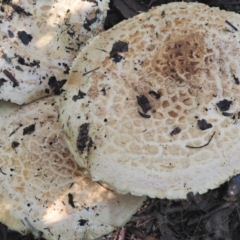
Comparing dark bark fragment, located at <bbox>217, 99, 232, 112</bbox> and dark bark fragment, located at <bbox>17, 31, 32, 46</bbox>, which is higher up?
dark bark fragment, located at <bbox>217, 99, 232, 112</bbox>

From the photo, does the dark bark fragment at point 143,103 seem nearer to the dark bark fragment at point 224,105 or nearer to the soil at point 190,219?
the dark bark fragment at point 224,105

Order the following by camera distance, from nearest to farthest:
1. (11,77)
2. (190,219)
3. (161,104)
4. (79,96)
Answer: (161,104), (79,96), (11,77), (190,219)

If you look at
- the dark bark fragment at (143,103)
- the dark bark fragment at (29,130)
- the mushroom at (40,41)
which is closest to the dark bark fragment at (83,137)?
the dark bark fragment at (143,103)

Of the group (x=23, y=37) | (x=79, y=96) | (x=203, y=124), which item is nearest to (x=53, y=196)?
(x=79, y=96)

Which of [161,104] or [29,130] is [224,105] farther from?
[29,130]

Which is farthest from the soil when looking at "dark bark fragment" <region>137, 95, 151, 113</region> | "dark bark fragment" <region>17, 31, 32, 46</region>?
"dark bark fragment" <region>17, 31, 32, 46</region>

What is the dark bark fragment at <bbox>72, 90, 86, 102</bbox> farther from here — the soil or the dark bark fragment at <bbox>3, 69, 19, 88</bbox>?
the soil
